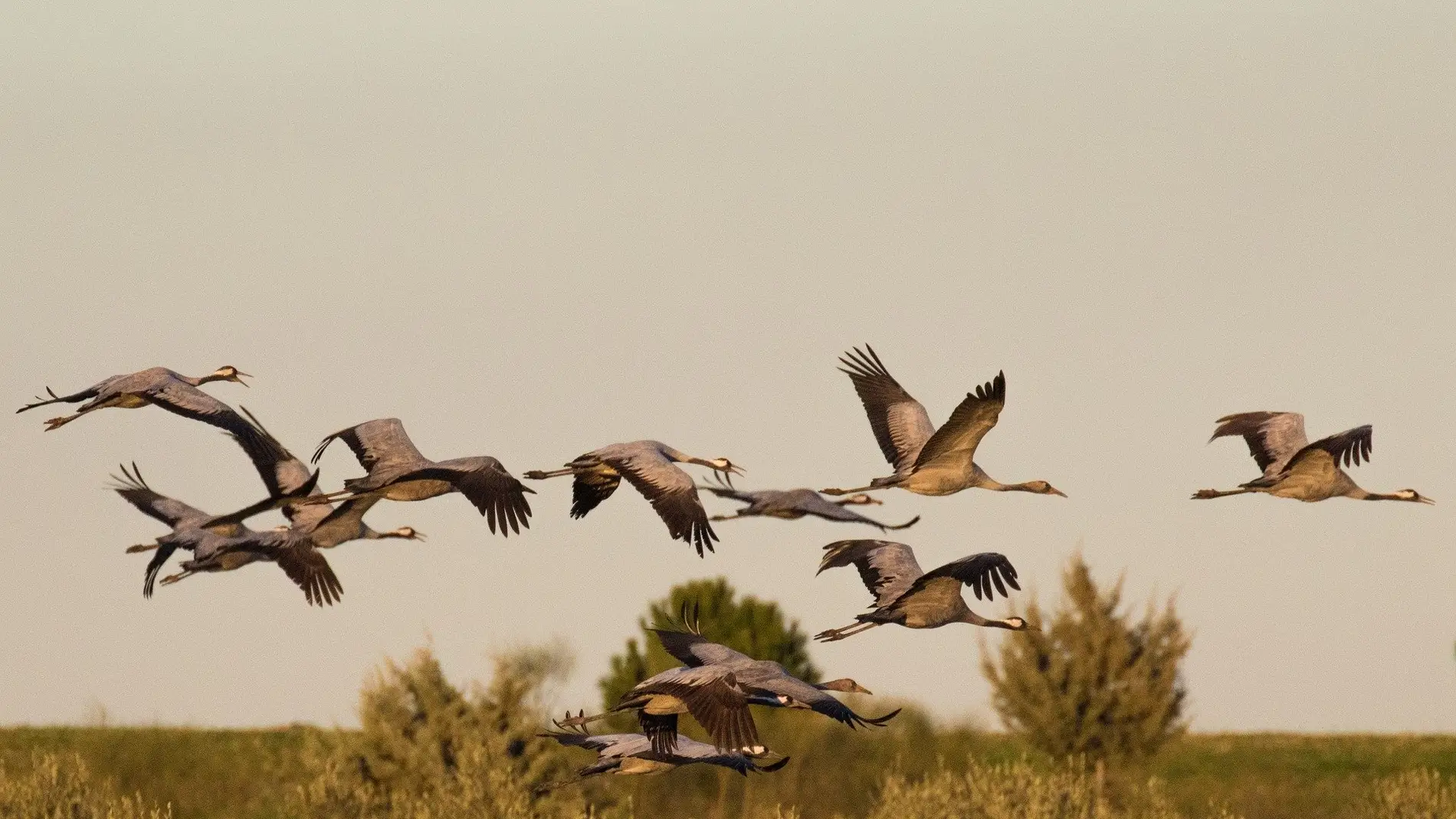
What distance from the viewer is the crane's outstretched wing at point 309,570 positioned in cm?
1961

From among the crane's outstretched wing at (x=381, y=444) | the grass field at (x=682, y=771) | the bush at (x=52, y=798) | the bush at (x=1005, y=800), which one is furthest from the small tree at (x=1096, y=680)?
the crane's outstretched wing at (x=381, y=444)

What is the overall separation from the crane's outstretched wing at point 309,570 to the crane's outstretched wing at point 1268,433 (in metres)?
9.45

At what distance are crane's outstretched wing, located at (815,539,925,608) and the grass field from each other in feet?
69.8

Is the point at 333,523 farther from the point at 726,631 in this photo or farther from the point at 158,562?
the point at 726,631

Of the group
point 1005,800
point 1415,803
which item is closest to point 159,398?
point 1005,800

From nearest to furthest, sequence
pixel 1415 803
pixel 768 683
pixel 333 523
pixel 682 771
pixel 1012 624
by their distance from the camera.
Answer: pixel 768 683 < pixel 1012 624 < pixel 333 523 < pixel 1415 803 < pixel 682 771

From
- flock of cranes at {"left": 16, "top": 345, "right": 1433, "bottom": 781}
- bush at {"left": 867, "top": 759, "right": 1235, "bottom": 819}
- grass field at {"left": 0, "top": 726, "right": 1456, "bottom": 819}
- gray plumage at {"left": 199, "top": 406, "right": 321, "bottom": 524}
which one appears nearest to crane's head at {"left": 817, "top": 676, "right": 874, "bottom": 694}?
flock of cranes at {"left": 16, "top": 345, "right": 1433, "bottom": 781}

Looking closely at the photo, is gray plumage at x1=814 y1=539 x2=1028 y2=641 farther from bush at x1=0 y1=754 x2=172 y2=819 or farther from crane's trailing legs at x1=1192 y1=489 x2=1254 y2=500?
bush at x1=0 y1=754 x2=172 y2=819

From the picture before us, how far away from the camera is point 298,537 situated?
1958 centimetres

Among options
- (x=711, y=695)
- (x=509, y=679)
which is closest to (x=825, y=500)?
(x=711, y=695)

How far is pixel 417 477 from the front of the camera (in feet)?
58.1

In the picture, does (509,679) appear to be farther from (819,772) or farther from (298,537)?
(298,537)

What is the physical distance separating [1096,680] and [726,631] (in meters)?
11.5

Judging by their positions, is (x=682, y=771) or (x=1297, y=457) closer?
(x=1297, y=457)
